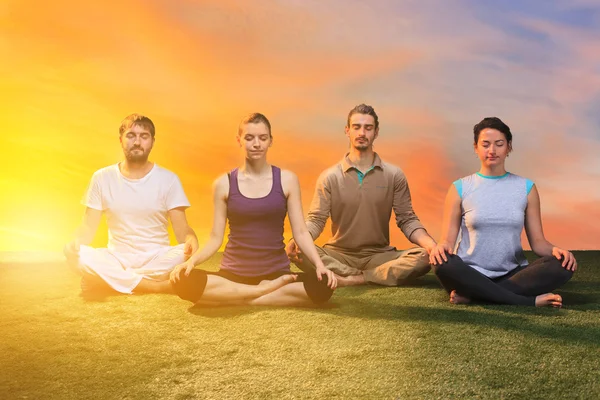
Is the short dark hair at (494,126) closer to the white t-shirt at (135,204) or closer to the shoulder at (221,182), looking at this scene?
the shoulder at (221,182)

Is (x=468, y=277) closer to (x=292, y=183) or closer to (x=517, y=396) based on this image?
(x=292, y=183)

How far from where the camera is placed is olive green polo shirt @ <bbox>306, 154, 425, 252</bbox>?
213 inches

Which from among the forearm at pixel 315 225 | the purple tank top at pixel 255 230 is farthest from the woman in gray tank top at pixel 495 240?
the forearm at pixel 315 225

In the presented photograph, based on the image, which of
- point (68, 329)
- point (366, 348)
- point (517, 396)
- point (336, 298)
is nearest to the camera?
point (517, 396)

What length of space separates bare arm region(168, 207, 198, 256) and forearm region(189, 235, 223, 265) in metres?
0.78

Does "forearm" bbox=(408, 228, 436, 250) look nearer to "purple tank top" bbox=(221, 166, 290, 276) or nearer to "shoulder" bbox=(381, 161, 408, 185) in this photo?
"shoulder" bbox=(381, 161, 408, 185)

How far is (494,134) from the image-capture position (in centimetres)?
434

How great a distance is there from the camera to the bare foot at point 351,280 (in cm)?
529

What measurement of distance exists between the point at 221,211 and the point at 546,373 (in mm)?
2227

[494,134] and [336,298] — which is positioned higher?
[494,134]

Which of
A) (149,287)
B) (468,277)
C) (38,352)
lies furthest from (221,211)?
(468,277)

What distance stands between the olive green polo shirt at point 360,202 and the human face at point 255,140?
1411mm

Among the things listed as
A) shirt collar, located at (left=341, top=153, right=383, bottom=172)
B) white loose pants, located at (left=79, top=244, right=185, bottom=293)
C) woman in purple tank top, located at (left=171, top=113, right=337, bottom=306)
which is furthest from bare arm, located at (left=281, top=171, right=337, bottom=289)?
shirt collar, located at (left=341, top=153, right=383, bottom=172)

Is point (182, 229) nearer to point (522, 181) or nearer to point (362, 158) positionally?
point (362, 158)
